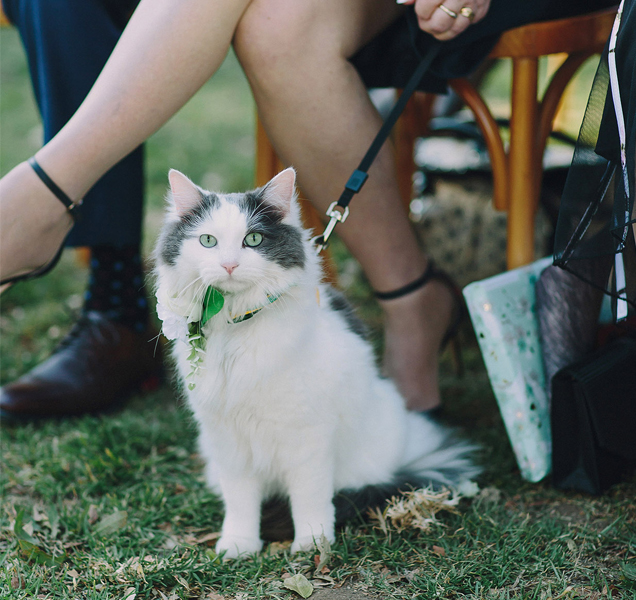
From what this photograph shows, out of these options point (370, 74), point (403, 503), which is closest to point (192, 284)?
point (403, 503)

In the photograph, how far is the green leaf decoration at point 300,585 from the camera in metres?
0.87

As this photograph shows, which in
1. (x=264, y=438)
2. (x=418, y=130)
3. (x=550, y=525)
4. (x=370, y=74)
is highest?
(x=370, y=74)

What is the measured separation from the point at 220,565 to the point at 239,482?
0.43ft

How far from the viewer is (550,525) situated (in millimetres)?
1019

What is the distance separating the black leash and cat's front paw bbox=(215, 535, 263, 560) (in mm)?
489

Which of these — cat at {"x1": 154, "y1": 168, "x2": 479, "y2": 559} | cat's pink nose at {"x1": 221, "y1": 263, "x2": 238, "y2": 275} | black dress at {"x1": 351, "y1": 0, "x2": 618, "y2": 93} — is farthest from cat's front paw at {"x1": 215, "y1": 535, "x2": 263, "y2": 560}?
black dress at {"x1": 351, "y1": 0, "x2": 618, "y2": 93}

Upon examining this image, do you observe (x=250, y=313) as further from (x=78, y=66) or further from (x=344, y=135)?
(x=78, y=66)

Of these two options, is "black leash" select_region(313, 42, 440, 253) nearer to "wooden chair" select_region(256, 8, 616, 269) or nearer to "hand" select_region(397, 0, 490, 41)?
"hand" select_region(397, 0, 490, 41)

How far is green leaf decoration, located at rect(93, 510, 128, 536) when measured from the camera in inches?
41.5

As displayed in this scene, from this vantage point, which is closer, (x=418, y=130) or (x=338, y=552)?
(x=338, y=552)

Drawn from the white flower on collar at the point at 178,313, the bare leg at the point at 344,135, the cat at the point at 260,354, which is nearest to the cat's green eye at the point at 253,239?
the cat at the point at 260,354

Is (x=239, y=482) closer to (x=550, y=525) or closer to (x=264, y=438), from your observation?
(x=264, y=438)

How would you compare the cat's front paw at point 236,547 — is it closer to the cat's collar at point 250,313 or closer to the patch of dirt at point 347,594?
the patch of dirt at point 347,594

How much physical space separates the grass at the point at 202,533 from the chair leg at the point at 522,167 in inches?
16.3
